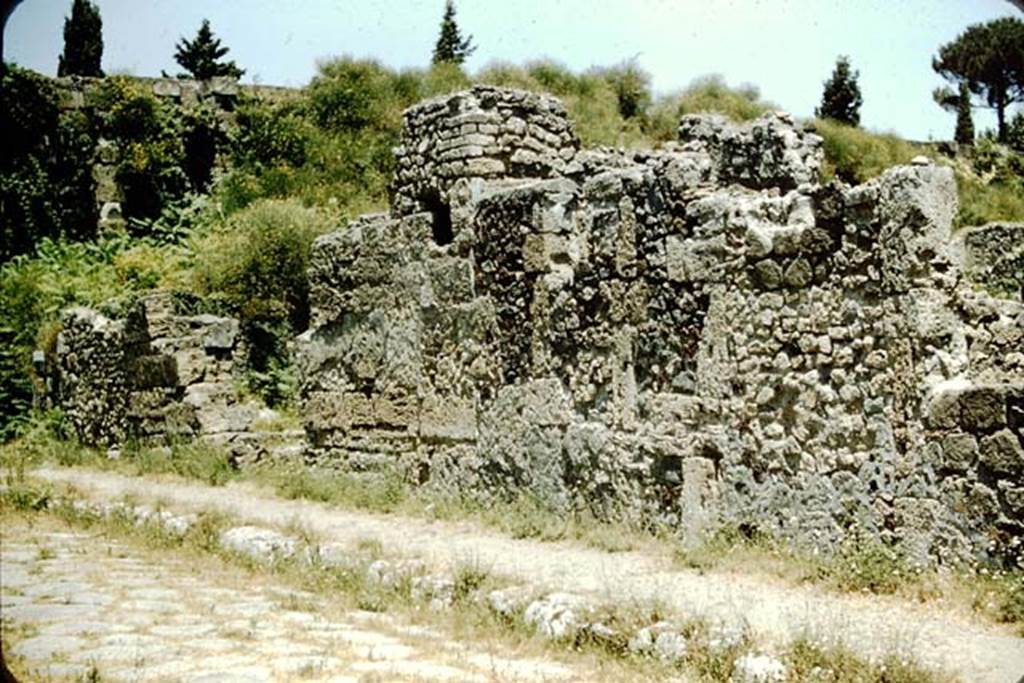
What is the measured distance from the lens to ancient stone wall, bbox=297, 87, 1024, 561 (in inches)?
288

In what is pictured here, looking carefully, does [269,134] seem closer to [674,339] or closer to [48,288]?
[48,288]

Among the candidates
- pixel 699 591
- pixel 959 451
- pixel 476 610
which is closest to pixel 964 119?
pixel 959 451

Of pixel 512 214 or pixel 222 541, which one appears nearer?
pixel 222 541

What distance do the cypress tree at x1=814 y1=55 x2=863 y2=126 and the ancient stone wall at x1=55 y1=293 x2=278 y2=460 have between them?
2171cm

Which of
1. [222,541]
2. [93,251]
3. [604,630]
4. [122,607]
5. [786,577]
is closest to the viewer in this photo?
[604,630]

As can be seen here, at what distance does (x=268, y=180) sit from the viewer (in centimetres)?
2714

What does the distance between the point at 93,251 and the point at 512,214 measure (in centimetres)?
1559

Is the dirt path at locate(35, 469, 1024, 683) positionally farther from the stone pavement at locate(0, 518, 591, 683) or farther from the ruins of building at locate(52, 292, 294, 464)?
the ruins of building at locate(52, 292, 294, 464)

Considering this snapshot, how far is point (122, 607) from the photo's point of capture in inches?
259

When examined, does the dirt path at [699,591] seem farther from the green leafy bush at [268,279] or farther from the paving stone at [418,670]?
the green leafy bush at [268,279]

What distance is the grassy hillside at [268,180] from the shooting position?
1914 cm

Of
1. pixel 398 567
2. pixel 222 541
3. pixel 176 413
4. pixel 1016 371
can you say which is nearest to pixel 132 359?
pixel 176 413

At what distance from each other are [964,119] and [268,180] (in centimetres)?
1742

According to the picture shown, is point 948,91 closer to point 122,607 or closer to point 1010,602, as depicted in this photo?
point 1010,602
